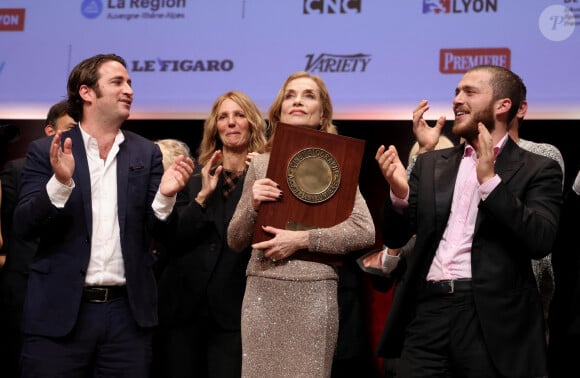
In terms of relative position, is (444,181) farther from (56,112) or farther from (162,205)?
(56,112)

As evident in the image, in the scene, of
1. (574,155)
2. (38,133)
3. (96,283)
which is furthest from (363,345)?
(38,133)

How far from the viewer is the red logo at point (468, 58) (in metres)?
4.89

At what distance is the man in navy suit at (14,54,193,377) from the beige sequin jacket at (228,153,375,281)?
0.31 m

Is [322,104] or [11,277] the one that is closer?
[322,104]

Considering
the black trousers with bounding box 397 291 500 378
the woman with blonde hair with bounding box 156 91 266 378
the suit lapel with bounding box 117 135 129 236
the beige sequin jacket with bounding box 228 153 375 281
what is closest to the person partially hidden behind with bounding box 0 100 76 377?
the woman with blonde hair with bounding box 156 91 266 378

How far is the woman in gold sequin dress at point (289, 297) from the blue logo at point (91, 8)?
2359mm

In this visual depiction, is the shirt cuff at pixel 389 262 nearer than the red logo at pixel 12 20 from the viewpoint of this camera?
Yes

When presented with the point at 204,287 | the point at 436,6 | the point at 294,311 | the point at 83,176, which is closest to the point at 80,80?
the point at 83,176

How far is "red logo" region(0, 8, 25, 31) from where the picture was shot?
223 inches

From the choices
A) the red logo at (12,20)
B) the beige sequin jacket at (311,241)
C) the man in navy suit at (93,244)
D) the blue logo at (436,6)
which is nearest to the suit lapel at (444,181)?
the beige sequin jacket at (311,241)

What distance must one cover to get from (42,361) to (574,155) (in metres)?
3.32

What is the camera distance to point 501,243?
10.7 feet

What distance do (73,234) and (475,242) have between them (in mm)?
1626

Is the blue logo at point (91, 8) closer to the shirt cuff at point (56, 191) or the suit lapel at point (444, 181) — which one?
the shirt cuff at point (56, 191)
